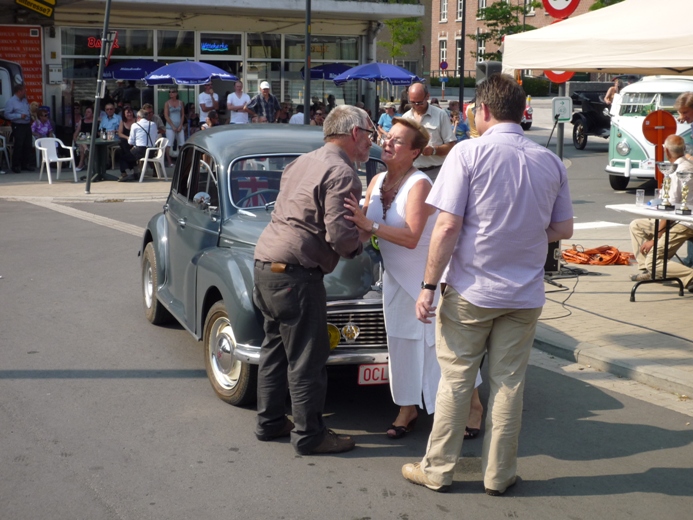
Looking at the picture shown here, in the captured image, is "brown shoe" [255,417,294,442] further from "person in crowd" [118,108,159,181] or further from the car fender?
"person in crowd" [118,108,159,181]

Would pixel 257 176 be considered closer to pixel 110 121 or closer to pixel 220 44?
pixel 110 121

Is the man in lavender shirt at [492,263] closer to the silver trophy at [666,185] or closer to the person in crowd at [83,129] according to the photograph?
the silver trophy at [666,185]

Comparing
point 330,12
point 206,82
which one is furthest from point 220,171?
point 330,12

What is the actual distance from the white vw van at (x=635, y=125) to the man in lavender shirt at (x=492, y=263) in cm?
1375

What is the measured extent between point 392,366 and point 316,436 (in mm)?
613

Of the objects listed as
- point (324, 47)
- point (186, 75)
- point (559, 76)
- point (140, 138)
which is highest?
point (324, 47)

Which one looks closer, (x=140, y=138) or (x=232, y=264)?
(x=232, y=264)

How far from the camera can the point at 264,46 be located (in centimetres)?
2958

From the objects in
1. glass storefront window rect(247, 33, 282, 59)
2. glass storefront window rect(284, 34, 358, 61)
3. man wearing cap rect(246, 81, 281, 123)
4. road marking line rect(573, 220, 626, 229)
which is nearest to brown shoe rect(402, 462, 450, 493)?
road marking line rect(573, 220, 626, 229)

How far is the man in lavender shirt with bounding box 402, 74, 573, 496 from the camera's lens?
435 cm

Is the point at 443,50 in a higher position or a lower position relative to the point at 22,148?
higher

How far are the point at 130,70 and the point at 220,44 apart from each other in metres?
4.19

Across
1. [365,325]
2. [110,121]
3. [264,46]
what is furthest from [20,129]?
[365,325]

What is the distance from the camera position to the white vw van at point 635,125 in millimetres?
18125
